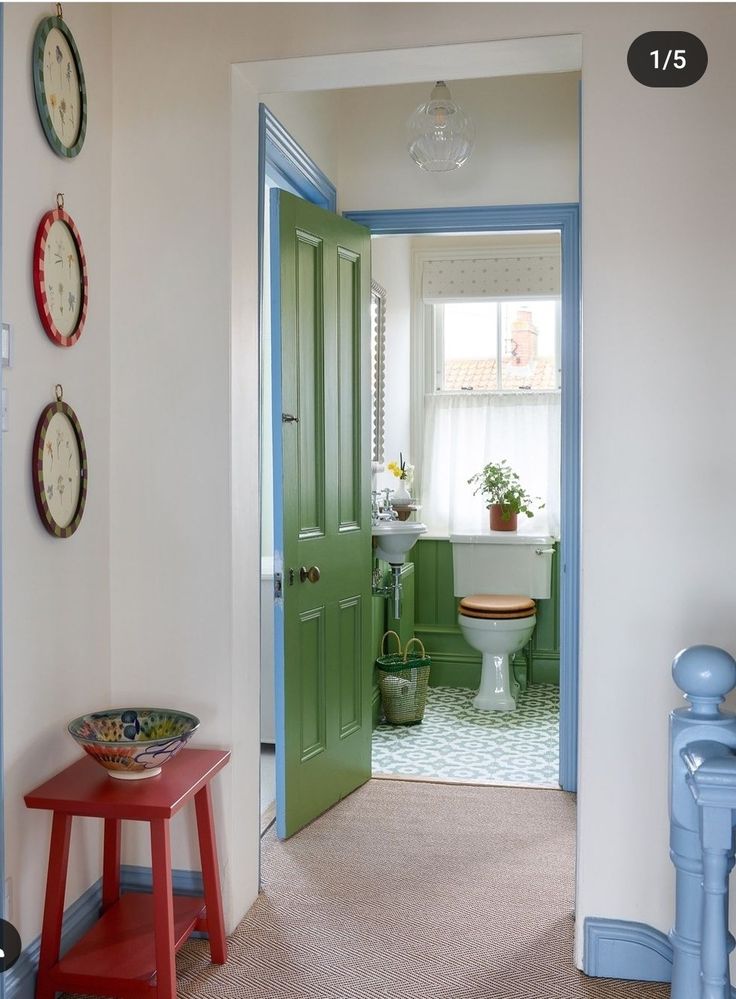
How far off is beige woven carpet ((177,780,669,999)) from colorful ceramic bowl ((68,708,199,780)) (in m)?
0.61

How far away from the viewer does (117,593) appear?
2703 millimetres

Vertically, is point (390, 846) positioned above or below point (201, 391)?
below

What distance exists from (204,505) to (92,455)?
34cm

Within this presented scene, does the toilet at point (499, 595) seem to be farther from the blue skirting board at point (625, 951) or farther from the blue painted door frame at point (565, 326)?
the blue skirting board at point (625, 951)

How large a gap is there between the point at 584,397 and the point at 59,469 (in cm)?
136

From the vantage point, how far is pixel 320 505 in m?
3.51

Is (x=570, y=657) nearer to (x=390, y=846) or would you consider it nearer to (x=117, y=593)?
(x=390, y=846)

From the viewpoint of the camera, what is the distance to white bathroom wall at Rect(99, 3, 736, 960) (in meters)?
2.34

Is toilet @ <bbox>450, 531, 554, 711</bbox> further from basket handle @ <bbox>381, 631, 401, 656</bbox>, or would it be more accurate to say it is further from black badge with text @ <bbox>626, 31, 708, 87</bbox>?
black badge with text @ <bbox>626, 31, 708, 87</bbox>

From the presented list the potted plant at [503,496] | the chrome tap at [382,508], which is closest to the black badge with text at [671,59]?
the chrome tap at [382,508]

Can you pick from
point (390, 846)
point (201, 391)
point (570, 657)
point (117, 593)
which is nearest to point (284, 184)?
point (201, 391)

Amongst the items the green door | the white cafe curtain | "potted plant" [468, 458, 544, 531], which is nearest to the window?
the white cafe curtain

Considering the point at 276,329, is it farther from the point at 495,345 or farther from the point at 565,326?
the point at 495,345

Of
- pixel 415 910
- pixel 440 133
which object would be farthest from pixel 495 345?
pixel 415 910
